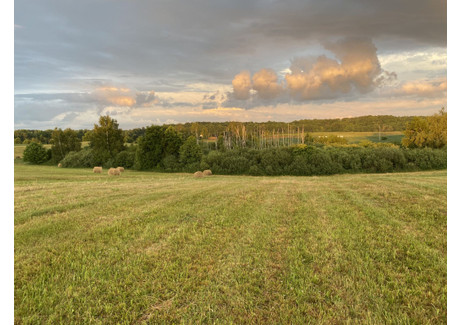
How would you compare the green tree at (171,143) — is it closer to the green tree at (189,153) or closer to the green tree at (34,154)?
the green tree at (189,153)

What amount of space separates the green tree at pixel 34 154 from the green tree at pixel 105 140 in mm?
11251

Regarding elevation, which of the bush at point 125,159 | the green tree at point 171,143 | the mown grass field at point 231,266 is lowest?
the mown grass field at point 231,266

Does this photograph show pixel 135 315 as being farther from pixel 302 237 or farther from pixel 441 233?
pixel 441 233

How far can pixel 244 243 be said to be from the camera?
517 centimetres

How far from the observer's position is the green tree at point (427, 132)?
48719mm

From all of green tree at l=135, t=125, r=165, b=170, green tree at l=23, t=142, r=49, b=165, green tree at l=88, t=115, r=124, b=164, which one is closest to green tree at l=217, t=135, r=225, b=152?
green tree at l=135, t=125, r=165, b=170

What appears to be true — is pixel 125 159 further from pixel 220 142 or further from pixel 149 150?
pixel 220 142

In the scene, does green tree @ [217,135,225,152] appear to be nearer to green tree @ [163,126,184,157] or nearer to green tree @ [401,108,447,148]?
green tree @ [163,126,184,157]

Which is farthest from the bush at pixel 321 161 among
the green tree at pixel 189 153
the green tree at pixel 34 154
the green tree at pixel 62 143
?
the green tree at pixel 34 154

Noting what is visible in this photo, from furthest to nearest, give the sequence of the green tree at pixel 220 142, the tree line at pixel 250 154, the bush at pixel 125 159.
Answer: the green tree at pixel 220 142 < the bush at pixel 125 159 < the tree line at pixel 250 154

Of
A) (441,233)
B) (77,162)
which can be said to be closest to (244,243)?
(441,233)

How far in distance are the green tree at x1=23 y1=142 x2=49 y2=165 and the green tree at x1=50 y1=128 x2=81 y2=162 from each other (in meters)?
3.17

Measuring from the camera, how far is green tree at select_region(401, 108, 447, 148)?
48.7m
